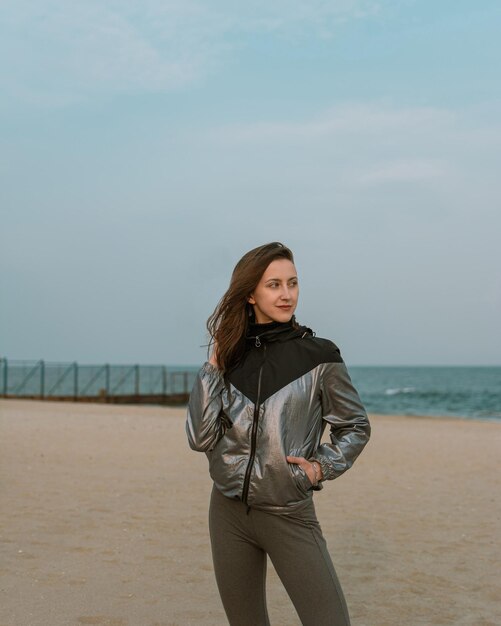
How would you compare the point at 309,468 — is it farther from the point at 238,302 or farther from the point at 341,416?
the point at 238,302

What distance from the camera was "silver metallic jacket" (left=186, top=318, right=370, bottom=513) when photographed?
2582 millimetres

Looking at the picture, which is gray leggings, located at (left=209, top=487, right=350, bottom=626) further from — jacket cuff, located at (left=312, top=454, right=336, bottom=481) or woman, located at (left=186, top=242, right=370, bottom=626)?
jacket cuff, located at (left=312, top=454, right=336, bottom=481)

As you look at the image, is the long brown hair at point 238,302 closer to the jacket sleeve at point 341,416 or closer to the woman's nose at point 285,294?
the woman's nose at point 285,294

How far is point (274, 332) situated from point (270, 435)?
37cm

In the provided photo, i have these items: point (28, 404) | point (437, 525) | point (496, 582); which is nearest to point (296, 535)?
point (496, 582)

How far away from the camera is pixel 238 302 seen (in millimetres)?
2826

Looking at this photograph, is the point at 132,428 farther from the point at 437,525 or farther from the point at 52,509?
the point at 437,525

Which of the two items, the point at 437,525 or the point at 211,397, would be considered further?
the point at 437,525

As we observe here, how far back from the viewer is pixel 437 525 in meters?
7.77

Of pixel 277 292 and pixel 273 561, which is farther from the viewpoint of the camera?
pixel 277 292

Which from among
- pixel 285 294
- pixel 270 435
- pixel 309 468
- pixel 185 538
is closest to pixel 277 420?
pixel 270 435

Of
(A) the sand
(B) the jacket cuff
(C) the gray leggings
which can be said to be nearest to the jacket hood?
(B) the jacket cuff

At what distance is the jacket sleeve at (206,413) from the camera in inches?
105

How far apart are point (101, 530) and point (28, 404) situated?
19842 mm
